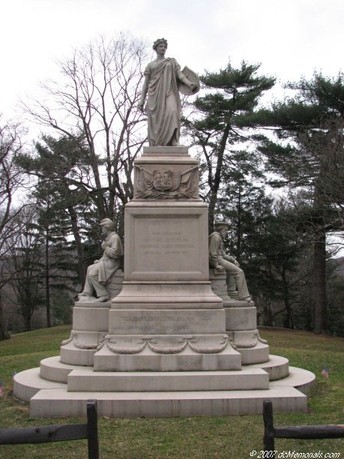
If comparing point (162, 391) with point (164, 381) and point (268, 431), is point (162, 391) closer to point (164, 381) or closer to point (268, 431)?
point (164, 381)

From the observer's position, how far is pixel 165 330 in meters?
8.74

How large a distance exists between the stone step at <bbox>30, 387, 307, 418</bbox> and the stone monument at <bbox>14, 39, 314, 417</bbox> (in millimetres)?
14

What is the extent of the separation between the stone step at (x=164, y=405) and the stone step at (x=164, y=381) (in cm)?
30

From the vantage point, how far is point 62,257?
38531mm

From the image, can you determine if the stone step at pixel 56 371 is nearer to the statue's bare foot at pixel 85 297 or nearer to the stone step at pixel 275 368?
the statue's bare foot at pixel 85 297

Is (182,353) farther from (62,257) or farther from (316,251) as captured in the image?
(62,257)

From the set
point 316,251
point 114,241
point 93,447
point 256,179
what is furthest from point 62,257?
point 93,447

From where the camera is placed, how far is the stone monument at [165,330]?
24.4ft

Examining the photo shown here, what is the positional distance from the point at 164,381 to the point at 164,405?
25.2 inches

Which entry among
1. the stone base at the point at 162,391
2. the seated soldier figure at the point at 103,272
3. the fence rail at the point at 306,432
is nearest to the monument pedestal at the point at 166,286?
the stone base at the point at 162,391

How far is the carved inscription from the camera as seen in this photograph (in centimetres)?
937

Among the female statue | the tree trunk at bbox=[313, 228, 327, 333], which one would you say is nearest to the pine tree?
the tree trunk at bbox=[313, 228, 327, 333]

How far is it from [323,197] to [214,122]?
32.7 ft

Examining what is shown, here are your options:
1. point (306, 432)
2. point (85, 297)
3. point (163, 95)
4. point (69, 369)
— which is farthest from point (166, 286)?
point (306, 432)
